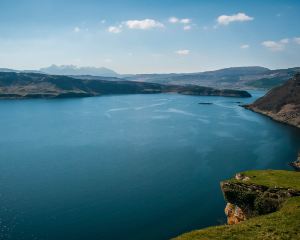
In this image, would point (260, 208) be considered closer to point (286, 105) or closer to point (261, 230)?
point (261, 230)

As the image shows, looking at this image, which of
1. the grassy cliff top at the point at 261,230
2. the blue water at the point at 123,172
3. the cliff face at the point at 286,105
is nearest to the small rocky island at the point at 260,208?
the grassy cliff top at the point at 261,230

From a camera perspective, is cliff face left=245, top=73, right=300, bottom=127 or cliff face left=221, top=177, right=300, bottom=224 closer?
cliff face left=221, top=177, right=300, bottom=224

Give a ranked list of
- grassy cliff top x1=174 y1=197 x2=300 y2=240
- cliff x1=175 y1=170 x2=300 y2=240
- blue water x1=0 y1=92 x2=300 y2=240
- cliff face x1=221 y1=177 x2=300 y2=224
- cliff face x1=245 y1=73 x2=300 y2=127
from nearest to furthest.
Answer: grassy cliff top x1=174 y1=197 x2=300 y2=240, cliff x1=175 y1=170 x2=300 y2=240, cliff face x1=221 y1=177 x2=300 y2=224, blue water x1=0 y1=92 x2=300 y2=240, cliff face x1=245 y1=73 x2=300 y2=127

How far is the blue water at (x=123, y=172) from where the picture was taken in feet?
173

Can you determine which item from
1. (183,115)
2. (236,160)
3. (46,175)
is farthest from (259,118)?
(46,175)

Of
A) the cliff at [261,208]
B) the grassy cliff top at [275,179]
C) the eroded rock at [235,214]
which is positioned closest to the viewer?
the cliff at [261,208]

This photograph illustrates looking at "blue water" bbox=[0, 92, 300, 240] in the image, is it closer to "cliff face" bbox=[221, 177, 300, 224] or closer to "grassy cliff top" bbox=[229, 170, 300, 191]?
"cliff face" bbox=[221, 177, 300, 224]

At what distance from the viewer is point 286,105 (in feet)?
575

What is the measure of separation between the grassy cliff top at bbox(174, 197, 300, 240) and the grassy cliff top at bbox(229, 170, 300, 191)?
7.20m

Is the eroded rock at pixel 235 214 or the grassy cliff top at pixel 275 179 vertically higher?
the grassy cliff top at pixel 275 179

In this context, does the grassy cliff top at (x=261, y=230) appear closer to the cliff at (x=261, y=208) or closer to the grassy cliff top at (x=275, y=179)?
the cliff at (x=261, y=208)

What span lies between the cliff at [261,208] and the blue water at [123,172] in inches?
427

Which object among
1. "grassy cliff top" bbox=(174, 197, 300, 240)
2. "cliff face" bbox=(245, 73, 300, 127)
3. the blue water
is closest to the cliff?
"grassy cliff top" bbox=(174, 197, 300, 240)

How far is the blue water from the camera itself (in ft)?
173
